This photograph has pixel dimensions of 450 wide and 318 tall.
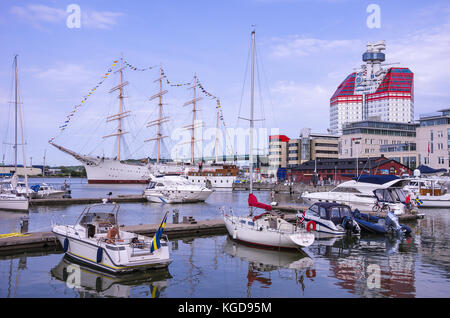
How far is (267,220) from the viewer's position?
2233 cm

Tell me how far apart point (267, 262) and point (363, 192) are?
87.3 ft

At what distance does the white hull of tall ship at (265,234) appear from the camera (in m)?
20.0

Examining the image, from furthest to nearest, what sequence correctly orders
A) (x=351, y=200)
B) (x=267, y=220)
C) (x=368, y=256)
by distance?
(x=351, y=200)
(x=267, y=220)
(x=368, y=256)

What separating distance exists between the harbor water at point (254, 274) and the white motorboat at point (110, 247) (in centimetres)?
50

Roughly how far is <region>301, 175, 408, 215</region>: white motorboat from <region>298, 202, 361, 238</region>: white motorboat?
12580 millimetres

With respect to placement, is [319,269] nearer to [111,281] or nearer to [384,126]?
[111,281]

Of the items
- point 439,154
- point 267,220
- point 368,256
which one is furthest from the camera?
point 439,154

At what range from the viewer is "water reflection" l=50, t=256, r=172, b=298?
1414 cm

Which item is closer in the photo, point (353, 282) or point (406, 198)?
point (353, 282)

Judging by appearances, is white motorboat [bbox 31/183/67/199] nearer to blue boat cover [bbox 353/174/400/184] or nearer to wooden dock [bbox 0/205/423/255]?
wooden dock [bbox 0/205/423/255]

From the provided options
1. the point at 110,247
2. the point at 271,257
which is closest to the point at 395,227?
the point at 271,257

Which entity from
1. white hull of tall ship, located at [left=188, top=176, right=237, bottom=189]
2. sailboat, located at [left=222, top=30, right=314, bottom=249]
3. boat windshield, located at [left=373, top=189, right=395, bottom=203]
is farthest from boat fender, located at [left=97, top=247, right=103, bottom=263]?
white hull of tall ship, located at [left=188, top=176, right=237, bottom=189]

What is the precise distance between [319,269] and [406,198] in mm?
26621
